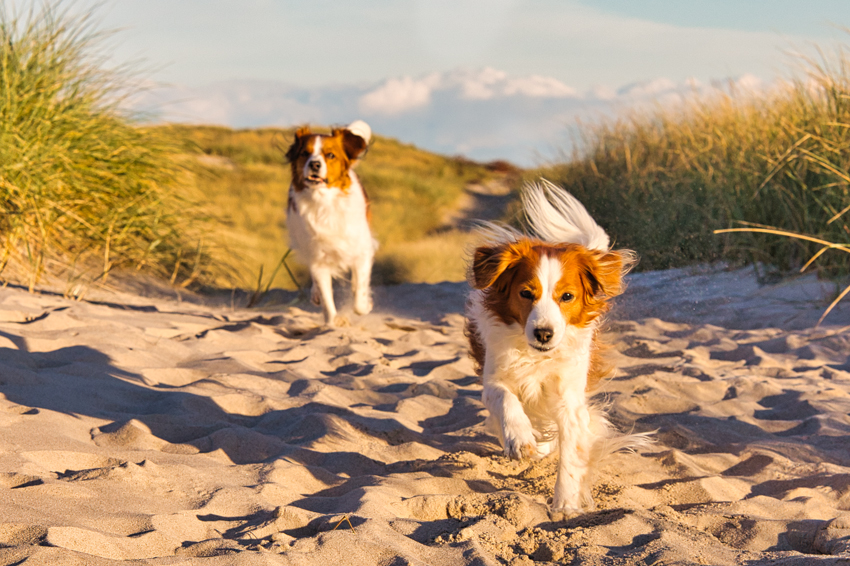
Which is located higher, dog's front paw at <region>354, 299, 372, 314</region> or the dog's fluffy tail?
the dog's fluffy tail

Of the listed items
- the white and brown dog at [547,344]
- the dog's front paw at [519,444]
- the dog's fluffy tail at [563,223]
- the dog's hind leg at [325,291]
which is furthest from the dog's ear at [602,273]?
the dog's hind leg at [325,291]

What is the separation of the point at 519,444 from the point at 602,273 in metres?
0.97

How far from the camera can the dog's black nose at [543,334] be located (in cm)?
282

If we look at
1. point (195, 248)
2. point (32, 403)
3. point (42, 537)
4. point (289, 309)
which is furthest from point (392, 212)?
point (42, 537)

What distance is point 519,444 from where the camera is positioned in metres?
2.76

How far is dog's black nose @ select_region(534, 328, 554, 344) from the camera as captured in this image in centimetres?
282

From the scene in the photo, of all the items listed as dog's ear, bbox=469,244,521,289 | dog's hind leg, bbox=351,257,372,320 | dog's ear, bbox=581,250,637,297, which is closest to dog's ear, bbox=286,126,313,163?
dog's hind leg, bbox=351,257,372,320

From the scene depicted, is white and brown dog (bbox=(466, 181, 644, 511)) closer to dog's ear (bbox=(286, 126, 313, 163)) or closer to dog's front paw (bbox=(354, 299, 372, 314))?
dog's ear (bbox=(286, 126, 313, 163))

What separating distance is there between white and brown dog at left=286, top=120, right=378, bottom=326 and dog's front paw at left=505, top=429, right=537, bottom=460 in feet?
12.9

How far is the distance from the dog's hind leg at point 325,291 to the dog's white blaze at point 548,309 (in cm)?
379

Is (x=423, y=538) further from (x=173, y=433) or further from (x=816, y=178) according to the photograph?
(x=816, y=178)

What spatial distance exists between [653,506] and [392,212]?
16.3 meters

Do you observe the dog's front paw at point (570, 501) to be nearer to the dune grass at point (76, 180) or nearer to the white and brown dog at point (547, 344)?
the white and brown dog at point (547, 344)

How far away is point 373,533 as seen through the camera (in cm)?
241
